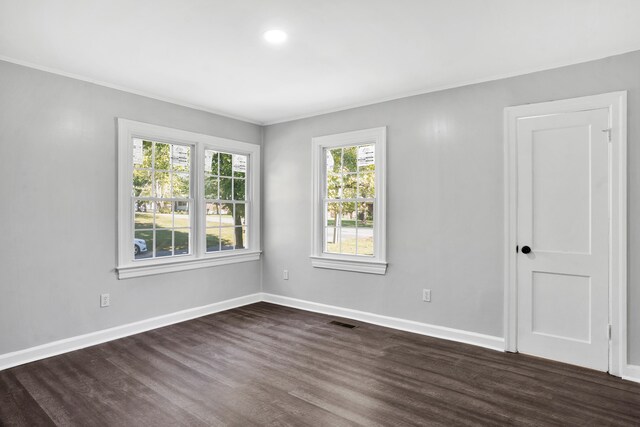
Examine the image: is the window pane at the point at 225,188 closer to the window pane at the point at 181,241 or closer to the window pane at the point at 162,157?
the window pane at the point at 181,241

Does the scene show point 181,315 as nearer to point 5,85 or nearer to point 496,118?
point 5,85

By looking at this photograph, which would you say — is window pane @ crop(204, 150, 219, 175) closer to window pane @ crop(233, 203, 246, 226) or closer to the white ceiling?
window pane @ crop(233, 203, 246, 226)

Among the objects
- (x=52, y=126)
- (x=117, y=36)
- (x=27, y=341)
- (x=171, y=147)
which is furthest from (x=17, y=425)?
(x=171, y=147)

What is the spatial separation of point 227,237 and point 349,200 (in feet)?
5.62

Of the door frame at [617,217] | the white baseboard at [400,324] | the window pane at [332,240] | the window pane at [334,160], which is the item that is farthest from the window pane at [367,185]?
the door frame at [617,217]

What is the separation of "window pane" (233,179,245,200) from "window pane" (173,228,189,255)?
876 millimetres

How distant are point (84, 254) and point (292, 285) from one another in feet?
8.11

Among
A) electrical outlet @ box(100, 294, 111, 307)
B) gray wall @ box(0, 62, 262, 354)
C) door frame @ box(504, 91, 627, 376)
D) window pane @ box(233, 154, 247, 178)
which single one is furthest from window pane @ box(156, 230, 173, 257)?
door frame @ box(504, 91, 627, 376)

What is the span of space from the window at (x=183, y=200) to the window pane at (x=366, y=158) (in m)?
1.58

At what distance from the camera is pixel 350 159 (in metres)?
4.68

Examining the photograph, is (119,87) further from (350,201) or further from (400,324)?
(400,324)

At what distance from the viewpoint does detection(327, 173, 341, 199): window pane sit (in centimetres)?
481

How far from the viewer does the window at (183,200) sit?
395 cm

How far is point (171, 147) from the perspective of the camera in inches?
173
